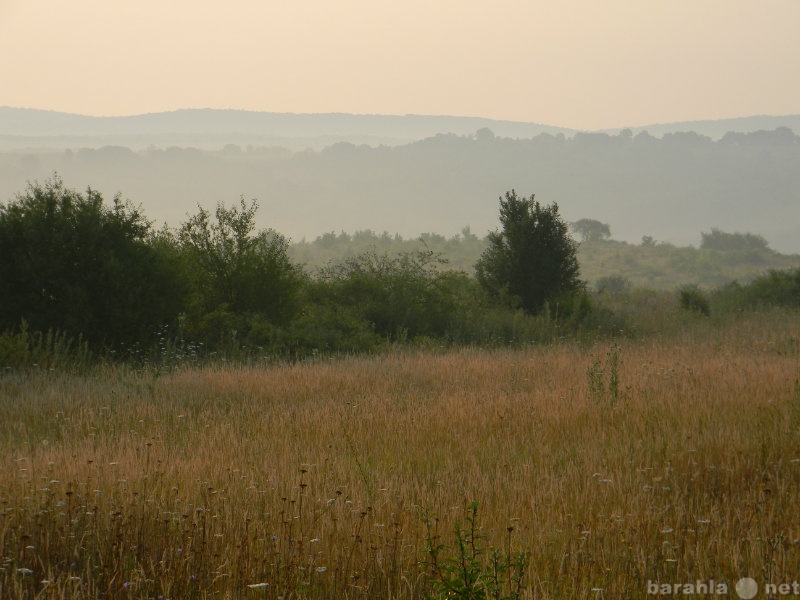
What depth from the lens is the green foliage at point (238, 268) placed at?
65.0 feet

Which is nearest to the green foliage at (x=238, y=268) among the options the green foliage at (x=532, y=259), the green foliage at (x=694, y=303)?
the green foliage at (x=532, y=259)

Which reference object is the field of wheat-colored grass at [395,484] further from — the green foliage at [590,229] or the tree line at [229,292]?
the green foliage at [590,229]

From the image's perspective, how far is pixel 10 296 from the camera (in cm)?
1627

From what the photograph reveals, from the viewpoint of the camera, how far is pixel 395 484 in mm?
7012

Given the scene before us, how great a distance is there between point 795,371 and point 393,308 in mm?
11312

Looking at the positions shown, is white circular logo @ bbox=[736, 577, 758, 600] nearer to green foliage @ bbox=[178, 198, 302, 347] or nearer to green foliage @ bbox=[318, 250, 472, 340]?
green foliage @ bbox=[178, 198, 302, 347]

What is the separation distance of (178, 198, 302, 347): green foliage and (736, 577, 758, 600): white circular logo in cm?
1537

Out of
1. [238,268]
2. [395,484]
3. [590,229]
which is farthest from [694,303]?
[590,229]

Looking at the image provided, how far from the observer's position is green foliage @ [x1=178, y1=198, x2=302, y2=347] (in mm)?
19797

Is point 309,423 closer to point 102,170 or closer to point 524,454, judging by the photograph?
point 524,454

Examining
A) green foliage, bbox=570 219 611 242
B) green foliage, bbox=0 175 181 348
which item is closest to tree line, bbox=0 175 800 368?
green foliage, bbox=0 175 181 348

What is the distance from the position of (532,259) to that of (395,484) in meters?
18.5

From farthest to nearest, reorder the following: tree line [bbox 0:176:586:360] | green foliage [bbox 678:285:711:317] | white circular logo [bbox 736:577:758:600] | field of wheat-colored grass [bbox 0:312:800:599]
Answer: green foliage [bbox 678:285:711:317] → tree line [bbox 0:176:586:360] → field of wheat-colored grass [bbox 0:312:800:599] → white circular logo [bbox 736:577:758:600]

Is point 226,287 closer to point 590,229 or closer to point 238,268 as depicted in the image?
point 238,268
